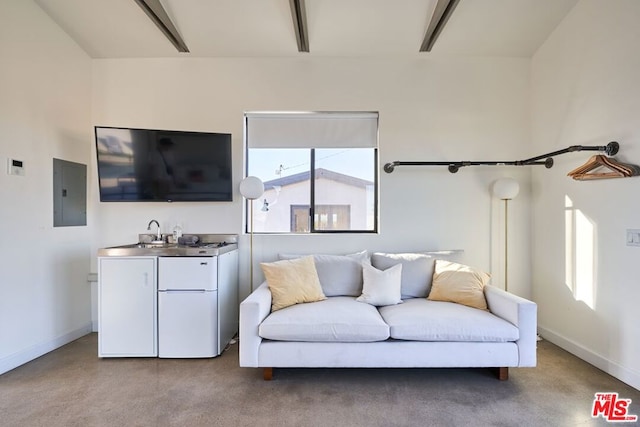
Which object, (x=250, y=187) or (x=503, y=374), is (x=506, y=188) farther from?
(x=250, y=187)

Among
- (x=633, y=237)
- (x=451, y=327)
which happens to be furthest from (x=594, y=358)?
(x=451, y=327)

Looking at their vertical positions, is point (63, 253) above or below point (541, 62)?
below

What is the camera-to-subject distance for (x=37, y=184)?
272 cm

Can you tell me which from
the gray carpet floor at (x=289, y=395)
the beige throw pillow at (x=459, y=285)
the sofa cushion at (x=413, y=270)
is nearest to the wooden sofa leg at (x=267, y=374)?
the gray carpet floor at (x=289, y=395)

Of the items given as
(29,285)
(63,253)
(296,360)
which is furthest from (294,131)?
(29,285)

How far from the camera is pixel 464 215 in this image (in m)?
3.33

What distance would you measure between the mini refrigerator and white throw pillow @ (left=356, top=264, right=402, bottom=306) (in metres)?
1.34

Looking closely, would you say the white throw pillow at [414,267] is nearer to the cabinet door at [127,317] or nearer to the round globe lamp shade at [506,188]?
the round globe lamp shade at [506,188]

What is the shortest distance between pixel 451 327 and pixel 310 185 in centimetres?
199

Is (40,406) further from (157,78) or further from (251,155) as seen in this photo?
(157,78)

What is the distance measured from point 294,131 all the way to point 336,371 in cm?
240

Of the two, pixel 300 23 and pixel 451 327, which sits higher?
pixel 300 23

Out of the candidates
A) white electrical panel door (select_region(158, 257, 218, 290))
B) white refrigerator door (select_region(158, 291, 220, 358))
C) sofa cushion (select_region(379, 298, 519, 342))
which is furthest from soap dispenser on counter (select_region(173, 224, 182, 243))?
sofa cushion (select_region(379, 298, 519, 342))

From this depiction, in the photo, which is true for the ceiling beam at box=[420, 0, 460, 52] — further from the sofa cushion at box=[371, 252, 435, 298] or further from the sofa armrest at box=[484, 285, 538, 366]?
the sofa armrest at box=[484, 285, 538, 366]
